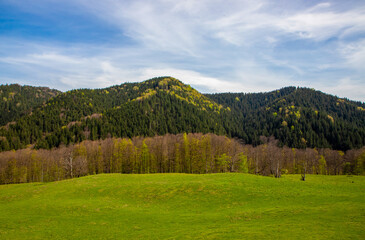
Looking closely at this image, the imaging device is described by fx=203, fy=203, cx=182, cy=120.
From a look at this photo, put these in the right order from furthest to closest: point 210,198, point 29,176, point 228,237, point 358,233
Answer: point 29,176, point 210,198, point 228,237, point 358,233

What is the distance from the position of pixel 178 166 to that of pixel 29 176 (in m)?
80.7

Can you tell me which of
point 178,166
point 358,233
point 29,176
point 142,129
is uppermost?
point 142,129

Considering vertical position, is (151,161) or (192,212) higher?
(192,212)

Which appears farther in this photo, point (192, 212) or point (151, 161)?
point (151, 161)

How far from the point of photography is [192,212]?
104ft

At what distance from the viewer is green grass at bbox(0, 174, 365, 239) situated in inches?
784

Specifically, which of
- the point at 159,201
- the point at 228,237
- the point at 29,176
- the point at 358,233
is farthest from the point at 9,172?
the point at 358,233

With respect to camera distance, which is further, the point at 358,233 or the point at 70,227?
the point at 70,227

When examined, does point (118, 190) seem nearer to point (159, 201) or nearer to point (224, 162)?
point (159, 201)

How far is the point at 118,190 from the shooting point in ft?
154

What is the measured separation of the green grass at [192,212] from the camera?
1992cm

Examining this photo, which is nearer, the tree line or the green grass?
the green grass

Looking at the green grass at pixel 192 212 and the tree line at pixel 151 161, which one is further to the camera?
the tree line at pixel 151 161

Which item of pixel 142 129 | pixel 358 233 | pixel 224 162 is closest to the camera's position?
pixel 358 233
